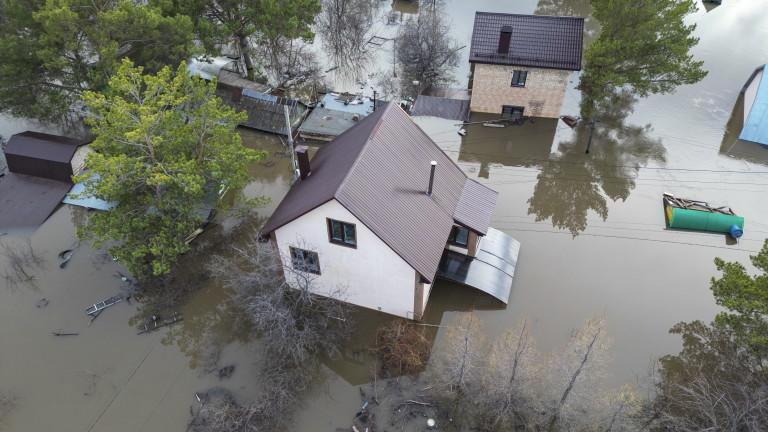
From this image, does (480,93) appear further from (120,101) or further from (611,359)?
(120,101)

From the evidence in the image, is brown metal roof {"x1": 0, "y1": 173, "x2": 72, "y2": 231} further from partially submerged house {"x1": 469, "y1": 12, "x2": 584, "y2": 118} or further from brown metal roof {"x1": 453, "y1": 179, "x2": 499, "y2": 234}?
partially submerged house {"x1": 469, "y1": 12, "x2": 584, "y2": 118}

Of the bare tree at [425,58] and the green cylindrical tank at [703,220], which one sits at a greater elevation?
the bare tree at [425,58]

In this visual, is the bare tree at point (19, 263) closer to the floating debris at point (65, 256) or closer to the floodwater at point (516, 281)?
the floodwater at point (516, 281)

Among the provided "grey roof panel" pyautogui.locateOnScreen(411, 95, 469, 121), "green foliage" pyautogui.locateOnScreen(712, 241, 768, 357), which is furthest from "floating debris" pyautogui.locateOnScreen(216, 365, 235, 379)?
"grey roof panel" pyautogui.locateOnScreen(411, 95, 469, 121)

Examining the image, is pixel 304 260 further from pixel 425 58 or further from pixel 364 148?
pixel 425 58

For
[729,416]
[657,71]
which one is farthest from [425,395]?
[657,71]

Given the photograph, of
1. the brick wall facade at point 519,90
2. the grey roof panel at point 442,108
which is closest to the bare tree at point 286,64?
the grey roof panel at point 442,108
